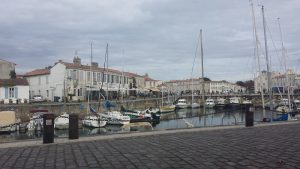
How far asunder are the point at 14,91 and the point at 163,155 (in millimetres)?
49048

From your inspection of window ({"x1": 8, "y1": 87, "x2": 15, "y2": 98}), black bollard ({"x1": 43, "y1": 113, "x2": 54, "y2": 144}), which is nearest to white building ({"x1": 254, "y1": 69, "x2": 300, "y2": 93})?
black bollard ({"x1": 43, "y1": 113, "x2": 54, "y2": 144})

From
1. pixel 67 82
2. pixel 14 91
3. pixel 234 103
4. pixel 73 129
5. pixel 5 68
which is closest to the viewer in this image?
pixel 73 129

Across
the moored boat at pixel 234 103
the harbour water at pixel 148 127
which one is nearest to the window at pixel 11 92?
the harbour water at pixel 148 127

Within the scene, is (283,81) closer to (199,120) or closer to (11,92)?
(199,120)

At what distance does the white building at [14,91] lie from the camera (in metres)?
53.0

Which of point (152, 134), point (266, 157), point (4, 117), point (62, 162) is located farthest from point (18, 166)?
point (4, 117)

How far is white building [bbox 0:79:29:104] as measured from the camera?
53031mm

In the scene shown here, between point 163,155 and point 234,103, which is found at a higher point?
point 234,103

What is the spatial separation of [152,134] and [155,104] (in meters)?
61.6

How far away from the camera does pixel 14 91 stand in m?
54.2

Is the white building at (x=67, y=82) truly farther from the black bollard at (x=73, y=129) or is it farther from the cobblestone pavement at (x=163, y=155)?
the cobblestone pavement at (x=163, y=155)

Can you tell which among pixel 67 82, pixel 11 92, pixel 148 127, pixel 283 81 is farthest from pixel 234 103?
pixel 148 127

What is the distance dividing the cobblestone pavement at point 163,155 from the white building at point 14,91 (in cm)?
4402

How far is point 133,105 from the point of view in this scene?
2677 inches
